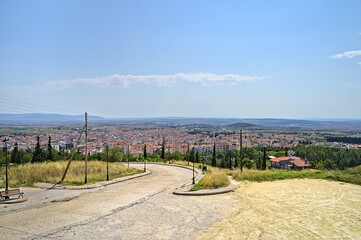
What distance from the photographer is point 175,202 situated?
15.8m

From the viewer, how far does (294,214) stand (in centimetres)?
1302

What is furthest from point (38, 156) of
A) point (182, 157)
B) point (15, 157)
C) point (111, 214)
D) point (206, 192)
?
point (111, 214)

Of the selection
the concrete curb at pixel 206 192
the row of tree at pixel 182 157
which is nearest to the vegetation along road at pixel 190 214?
the concrete curb at pixel 206 192

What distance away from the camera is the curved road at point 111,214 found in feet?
35.8

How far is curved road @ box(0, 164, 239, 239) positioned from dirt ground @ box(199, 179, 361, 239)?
0.84 metres

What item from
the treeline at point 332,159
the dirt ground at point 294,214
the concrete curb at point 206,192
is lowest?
the treeline at point 332,159

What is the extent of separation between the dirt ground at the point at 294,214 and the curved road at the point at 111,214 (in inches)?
33.0

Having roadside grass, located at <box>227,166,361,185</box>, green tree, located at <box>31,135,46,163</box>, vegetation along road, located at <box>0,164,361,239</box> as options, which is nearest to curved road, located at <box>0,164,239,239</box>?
vegetation along road, located at <box>0,164,361,239</box>

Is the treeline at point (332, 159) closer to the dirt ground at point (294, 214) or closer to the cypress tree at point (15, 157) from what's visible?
the dirt ground at point (294, 214)

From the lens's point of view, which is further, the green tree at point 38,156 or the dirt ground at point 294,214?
the green tree at point 38,156

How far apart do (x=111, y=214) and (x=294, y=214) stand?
7450 millimetres

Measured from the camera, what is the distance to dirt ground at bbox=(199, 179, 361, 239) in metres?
10.6

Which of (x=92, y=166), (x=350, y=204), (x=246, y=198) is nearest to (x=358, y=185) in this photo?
(x=350, y=204)

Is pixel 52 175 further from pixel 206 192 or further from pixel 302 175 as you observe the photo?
pixel 302 175
